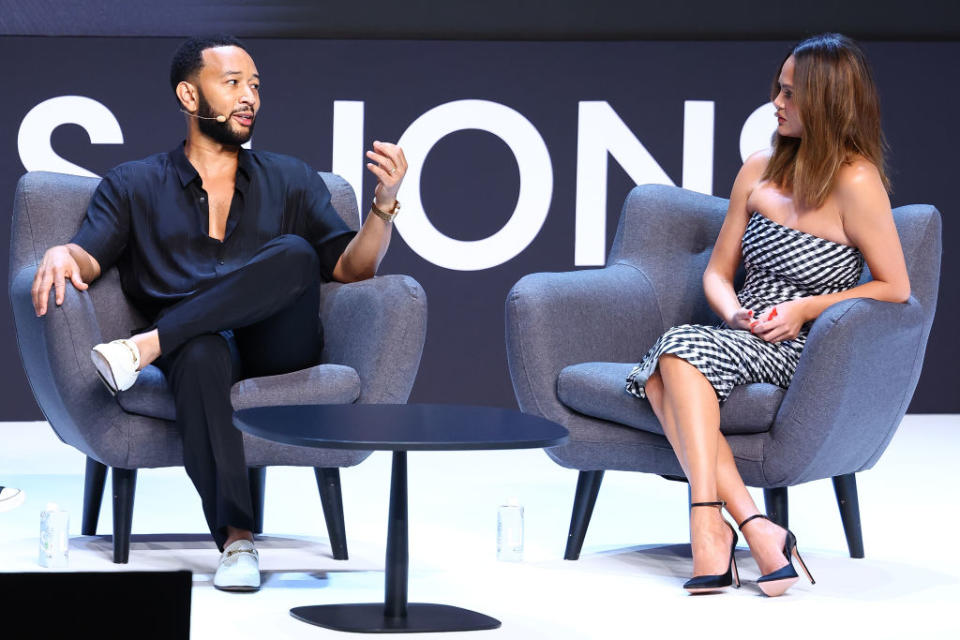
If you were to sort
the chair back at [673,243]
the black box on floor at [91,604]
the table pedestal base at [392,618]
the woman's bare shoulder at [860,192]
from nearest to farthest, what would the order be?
the black box on floor at [91,604] < the table pedestal base at [392,618] < the woman's bare shoulder at [860,192] < the chair back at [673,243]

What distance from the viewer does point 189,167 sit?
3385mm

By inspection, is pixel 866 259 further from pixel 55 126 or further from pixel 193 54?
pixel 55 126

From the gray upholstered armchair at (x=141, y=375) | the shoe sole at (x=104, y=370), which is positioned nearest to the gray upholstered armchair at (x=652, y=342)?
the gray upholstered armchair at (x=141, y=375)

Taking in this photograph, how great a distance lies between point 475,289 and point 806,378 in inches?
118

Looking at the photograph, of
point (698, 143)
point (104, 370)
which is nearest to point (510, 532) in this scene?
point (104, 370)

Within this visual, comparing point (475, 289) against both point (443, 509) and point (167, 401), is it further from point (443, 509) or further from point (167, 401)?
point (167, 401)

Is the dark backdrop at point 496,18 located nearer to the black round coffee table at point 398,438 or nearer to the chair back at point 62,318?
the chair back at point 62,318

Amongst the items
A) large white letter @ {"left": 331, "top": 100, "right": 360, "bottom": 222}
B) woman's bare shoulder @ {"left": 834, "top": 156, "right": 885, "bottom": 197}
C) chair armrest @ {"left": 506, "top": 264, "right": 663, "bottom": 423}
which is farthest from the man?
large white letter @ {"left": 331, "top": 100, "right": 360, "bottom": 222}

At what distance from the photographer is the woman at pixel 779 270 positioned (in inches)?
111

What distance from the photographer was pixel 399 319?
3074 millimetres

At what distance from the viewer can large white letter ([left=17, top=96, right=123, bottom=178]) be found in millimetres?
5516

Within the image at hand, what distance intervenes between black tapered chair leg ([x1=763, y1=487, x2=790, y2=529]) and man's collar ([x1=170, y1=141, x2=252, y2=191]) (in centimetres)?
157

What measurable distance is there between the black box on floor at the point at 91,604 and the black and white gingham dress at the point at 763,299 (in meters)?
2.25

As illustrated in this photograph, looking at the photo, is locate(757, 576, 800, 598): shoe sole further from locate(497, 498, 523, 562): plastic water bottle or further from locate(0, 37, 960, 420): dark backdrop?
locate(0, 37, 960, 420): dark backdrop
